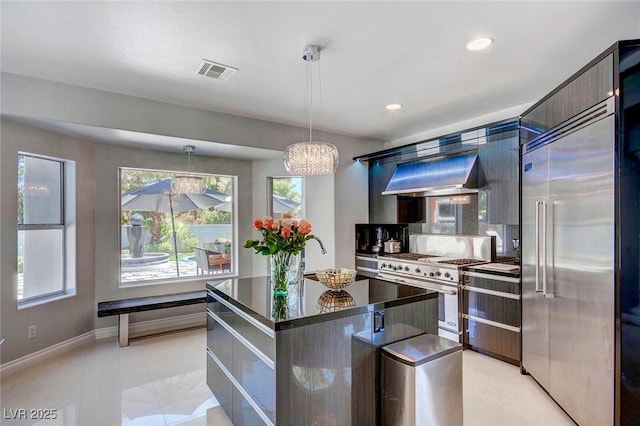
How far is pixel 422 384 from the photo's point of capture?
1.99m

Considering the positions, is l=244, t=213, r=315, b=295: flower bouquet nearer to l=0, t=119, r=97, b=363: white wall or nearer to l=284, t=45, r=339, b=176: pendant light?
l=284, t=45, r=339, b=176: pendant light

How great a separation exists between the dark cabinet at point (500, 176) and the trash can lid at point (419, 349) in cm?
201

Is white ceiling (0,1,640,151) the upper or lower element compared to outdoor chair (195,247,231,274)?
upper

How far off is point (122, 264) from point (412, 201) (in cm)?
422

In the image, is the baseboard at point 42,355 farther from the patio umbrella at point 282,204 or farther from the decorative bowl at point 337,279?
the decorative bowl at point 337,279

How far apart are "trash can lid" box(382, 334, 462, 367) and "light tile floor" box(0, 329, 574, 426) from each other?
0.80 metres

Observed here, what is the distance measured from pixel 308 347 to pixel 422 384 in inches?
28.9

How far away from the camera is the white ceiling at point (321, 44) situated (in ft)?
7.00

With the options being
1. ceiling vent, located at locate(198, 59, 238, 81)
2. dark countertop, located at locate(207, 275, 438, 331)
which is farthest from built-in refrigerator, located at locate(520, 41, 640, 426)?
ceiling vent, located at locate(198, 59, 238, 81)

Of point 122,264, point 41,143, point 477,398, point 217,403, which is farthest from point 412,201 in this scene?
point 41,143

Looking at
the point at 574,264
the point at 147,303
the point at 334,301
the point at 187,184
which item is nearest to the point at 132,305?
the point at 147,303

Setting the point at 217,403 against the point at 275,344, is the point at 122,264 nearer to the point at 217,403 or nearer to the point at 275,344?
the point at 217,403

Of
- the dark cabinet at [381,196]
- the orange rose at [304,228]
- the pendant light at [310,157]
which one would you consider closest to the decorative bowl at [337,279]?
the orange rose at [304,228]

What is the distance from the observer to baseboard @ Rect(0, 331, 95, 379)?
3236 millimetres
